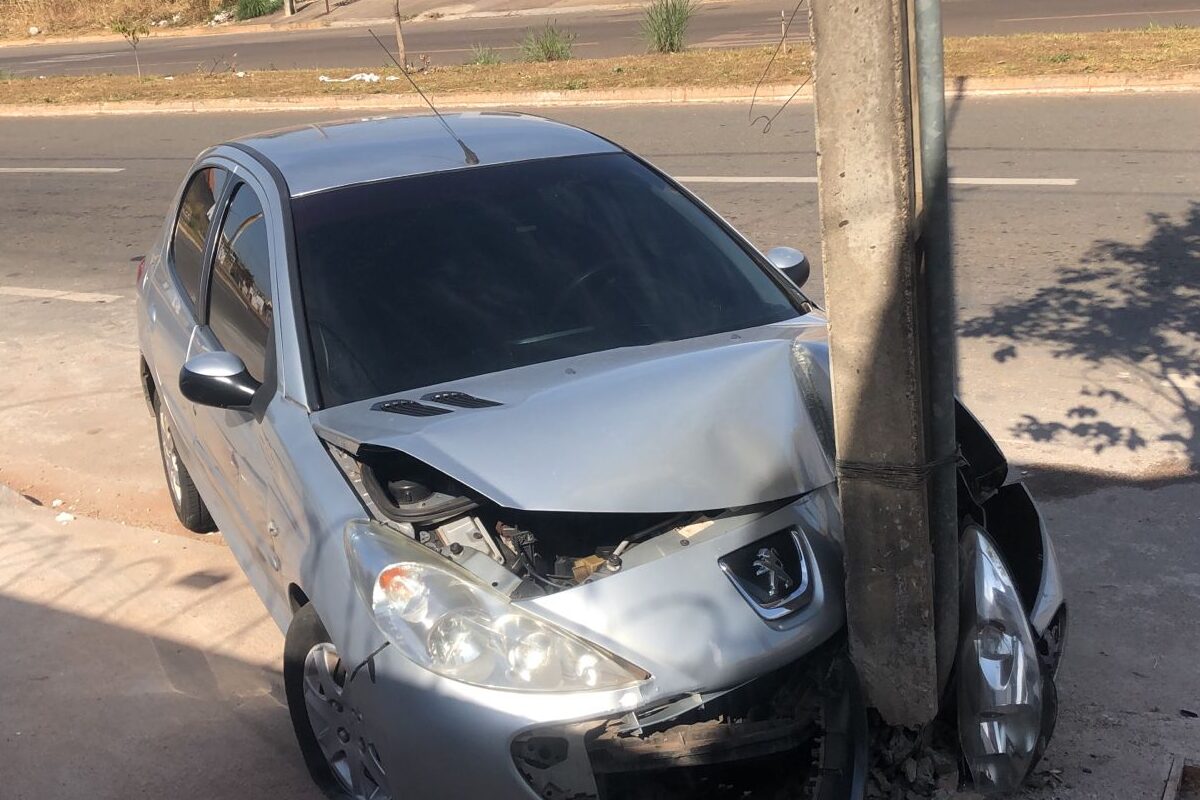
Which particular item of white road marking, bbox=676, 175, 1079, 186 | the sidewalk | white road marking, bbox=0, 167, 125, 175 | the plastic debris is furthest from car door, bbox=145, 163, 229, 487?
the plastic debris

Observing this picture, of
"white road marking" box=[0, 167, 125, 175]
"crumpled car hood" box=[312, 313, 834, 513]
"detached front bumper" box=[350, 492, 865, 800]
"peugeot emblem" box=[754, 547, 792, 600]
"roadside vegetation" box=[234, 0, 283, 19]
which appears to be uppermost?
"crumpled car hood" box=[312, 313, 834, 513]

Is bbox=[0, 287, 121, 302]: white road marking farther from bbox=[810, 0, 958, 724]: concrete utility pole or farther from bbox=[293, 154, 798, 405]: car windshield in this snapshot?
bbox=[810, 0, 958, 724]: concrete utility pole

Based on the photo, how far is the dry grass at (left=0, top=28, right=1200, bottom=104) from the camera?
13844 mm

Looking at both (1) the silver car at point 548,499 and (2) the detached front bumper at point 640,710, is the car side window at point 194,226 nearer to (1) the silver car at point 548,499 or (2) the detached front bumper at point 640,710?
(1) the silver car at point 548,499

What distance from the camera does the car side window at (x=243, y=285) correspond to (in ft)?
12.7

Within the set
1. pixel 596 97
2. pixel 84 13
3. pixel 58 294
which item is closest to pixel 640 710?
pixel 58 294

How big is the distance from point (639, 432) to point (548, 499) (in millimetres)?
317

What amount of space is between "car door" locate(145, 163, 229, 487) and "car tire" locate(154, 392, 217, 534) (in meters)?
0.15

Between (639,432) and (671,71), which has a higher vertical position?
(639,432)

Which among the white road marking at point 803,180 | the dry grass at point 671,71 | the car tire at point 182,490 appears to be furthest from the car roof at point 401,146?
the dry grass at point 671,71

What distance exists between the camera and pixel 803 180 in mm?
10617

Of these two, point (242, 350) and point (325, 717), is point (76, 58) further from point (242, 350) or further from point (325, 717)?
point (325, 717)

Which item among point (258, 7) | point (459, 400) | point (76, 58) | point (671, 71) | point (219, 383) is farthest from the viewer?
point (258, 7)

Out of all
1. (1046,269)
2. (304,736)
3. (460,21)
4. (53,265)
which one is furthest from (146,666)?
(460,21)
